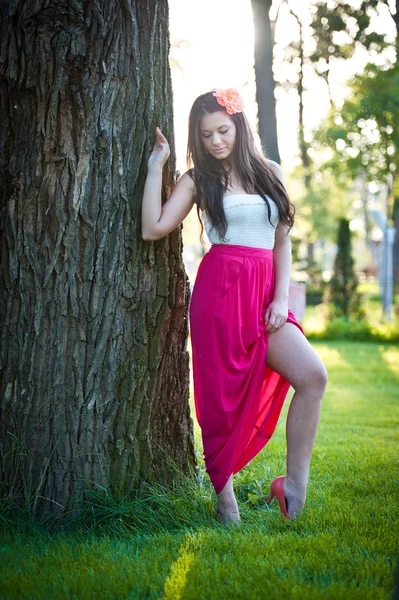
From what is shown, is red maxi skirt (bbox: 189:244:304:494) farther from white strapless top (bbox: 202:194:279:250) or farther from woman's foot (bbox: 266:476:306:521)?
woman's foot (bbox: 266:476:306:521)

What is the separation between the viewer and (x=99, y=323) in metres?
2.93

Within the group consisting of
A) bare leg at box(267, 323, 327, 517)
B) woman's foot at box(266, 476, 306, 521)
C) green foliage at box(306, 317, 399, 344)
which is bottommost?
green foliage at box(306, 317, 399, 344)

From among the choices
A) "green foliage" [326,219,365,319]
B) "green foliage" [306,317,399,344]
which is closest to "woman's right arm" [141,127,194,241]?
"green foliage" [306,317,399,344]

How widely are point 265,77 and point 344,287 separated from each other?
774 centimetres

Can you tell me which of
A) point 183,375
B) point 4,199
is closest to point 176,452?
point 183,375

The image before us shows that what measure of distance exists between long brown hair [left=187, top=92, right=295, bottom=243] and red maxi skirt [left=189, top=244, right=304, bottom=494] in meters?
0.21

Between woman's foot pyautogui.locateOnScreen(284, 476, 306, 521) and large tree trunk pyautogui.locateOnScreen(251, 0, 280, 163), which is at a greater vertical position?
large tree trunk pyautogui.locateOnScreen(251, 0, 280, 163)

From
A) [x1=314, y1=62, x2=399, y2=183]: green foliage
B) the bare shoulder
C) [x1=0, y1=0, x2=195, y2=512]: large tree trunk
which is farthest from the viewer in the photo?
[x1=314, y1=62, x2=399, y2=183]: green foliage

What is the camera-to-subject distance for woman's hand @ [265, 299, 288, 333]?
9.95 ft

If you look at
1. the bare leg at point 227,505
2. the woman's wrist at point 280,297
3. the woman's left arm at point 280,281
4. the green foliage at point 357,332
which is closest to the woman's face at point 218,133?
the woman's left arm at point 280,281

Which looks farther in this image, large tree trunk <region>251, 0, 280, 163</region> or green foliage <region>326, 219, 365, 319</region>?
green foliage <region>326, 219, 365, 319</region>

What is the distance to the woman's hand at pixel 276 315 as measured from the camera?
3031mm

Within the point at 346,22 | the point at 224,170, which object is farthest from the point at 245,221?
the point at 346,22

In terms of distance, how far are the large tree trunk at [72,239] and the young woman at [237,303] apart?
22 cm
